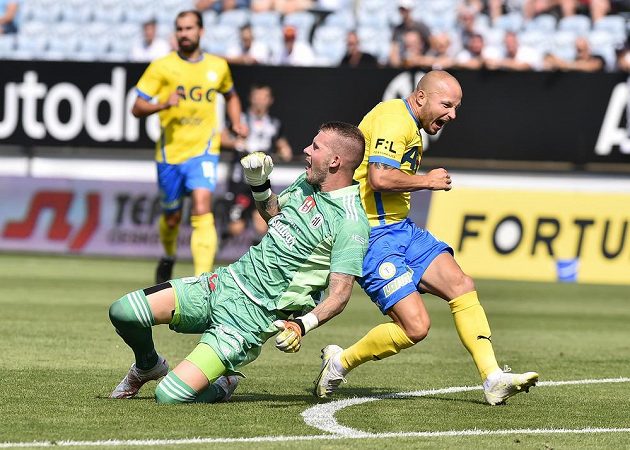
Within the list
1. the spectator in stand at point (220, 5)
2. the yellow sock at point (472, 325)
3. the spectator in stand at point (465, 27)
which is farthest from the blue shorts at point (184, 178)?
the spectator in stand at point (220, 5)

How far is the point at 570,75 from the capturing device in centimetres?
1984

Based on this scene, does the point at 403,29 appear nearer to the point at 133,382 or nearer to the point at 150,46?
the point at 150,46

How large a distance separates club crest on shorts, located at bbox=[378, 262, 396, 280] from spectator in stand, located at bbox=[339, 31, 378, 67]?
1279cm

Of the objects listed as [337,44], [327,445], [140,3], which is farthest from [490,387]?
[140,3]

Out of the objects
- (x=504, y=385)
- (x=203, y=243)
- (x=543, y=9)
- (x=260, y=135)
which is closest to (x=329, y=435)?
(x=504, y=385)

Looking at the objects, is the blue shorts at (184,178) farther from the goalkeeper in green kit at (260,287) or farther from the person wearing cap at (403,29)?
the person wearing cap at (403,29)

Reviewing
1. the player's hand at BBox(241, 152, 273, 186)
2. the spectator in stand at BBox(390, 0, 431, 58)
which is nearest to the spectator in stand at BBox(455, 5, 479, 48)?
the spectator in stand at BBox(390, 0, 431, 58)

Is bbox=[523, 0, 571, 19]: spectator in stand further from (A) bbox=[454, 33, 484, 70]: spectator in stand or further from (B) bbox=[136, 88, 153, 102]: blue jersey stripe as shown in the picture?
(B) bbox=[136, 88, 153, 102]: blue jersey stripe

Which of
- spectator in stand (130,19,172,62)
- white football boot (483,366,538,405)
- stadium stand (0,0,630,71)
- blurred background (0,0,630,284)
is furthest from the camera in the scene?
Answer: stadium stand (0,0,630,71)

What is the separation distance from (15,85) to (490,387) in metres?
13.8

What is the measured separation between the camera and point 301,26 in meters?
21.8

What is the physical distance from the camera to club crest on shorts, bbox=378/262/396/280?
24.8 ft

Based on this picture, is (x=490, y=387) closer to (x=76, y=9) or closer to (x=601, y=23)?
(x=601, y=23)

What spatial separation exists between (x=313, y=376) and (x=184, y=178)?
211 inches
